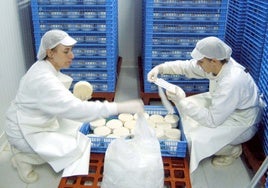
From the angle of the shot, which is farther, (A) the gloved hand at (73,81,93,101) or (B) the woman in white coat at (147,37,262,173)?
(A) the gloved hand at (73,81,93,101)

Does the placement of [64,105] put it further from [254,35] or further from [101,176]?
[254,35]

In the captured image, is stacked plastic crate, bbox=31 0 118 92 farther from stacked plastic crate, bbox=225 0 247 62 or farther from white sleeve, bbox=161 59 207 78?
stacked plastic crate, bbox=225 0 247 62

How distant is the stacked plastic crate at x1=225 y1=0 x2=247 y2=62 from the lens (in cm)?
246

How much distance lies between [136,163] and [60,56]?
0.71 meters

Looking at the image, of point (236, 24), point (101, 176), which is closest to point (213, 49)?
point (101, 176)

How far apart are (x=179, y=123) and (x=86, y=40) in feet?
3.34

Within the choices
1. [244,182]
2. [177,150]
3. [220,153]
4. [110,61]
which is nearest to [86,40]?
[110,61]

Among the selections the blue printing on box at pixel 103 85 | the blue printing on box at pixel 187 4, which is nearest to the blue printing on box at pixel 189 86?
the blue printing on box at pixel 103 85

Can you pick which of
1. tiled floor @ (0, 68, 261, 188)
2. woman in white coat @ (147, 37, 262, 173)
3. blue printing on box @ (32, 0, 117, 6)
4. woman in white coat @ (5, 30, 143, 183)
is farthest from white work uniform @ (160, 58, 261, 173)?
blue printing on box @ (32, 0, 117, 6)

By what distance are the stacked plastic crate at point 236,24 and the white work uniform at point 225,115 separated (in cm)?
89

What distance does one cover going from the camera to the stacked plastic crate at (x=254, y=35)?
1983 millimetres

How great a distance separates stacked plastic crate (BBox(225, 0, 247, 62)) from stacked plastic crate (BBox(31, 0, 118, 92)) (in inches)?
44.1

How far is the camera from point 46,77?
1.47m

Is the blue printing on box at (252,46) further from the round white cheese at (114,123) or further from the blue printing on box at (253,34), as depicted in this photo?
the round white cheese at (114,123)
